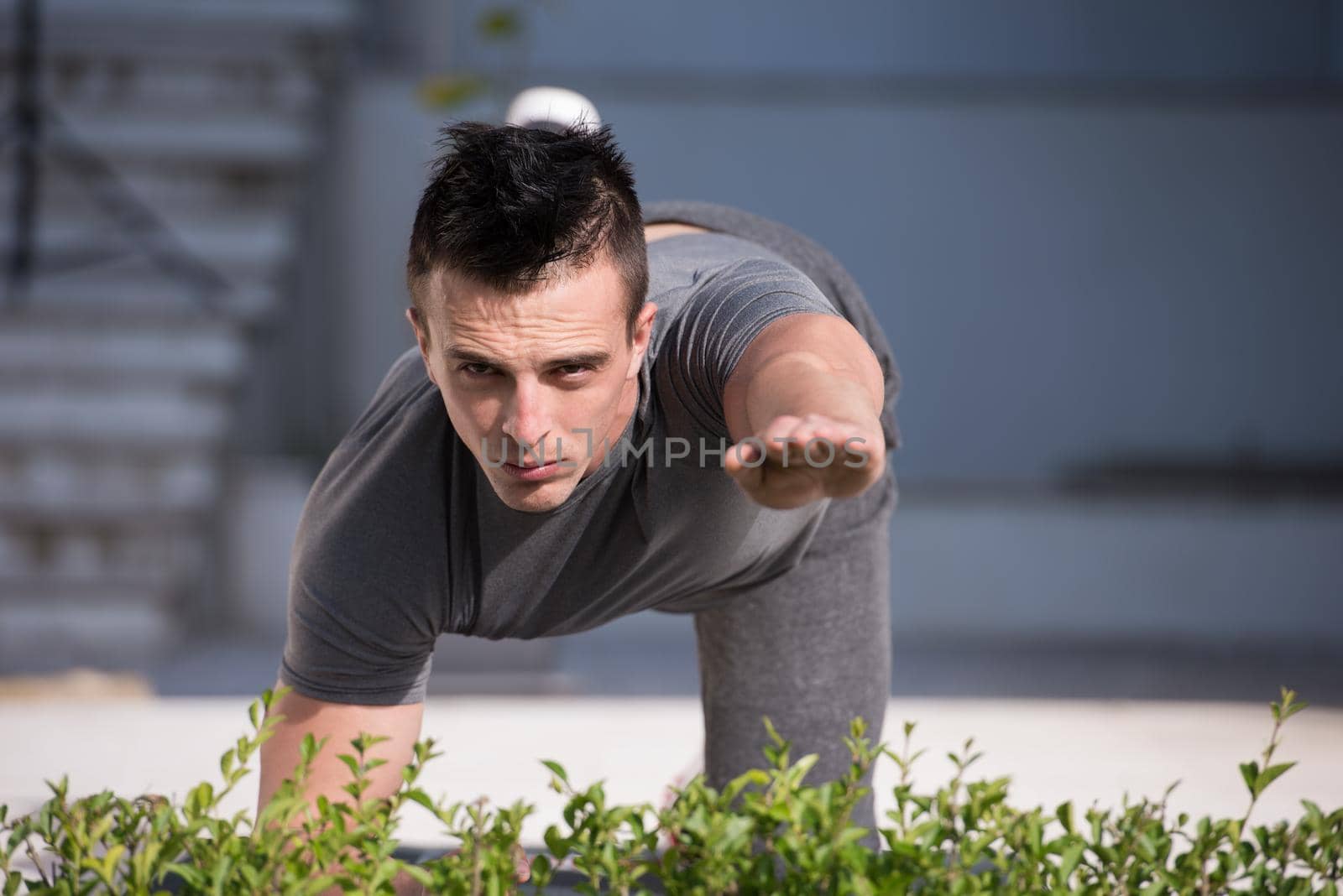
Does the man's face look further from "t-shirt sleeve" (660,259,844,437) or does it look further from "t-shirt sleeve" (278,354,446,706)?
"t-shirt sleeve" (278,354,446,706)

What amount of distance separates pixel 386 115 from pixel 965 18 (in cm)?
256

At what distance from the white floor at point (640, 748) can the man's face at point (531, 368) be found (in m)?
1.10

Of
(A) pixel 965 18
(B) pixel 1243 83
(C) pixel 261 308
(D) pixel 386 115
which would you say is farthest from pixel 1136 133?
(C) pixel 261 308

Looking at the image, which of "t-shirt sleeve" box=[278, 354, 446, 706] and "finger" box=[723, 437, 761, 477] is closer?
"finger" box=[723, 437, 761, 477]

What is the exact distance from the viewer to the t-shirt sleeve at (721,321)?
1561 mm

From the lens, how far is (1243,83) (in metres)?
6.03

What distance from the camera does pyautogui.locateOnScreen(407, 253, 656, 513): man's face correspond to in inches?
59.7

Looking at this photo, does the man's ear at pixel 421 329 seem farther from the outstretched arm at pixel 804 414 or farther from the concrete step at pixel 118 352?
the concrete step at pixel 118 352

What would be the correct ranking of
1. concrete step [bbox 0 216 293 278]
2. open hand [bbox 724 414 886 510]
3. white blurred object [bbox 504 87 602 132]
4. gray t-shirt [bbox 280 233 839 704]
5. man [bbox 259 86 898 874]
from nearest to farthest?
1. open hand [bbox 724 414 886 510]
2. man [bbox 259 86 898 874]
3. gray t-shirt [bbox 280 233 839 704]
4. white blurred object [bbox 504 87 602 132]
5. concrete step [bbox 0 216 293 278]

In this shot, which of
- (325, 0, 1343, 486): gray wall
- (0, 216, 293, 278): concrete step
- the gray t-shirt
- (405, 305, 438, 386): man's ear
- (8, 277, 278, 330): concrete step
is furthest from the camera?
(325, 0, 1343, 486): gray wall

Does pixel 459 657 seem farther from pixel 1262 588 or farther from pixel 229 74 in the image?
pixel 1262 588

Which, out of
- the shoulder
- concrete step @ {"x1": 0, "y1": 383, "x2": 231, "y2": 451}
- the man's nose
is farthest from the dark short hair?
concrete step @ {"x1": 0, "y1": 383, "x2": 231, "y2": 451}

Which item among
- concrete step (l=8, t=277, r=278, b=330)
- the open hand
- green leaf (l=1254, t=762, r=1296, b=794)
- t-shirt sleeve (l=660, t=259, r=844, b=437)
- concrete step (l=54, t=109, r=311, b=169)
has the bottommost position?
green leaf (l=1254, t=762, r=1296, b=794)

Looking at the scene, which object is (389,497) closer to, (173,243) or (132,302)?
(132,302)
